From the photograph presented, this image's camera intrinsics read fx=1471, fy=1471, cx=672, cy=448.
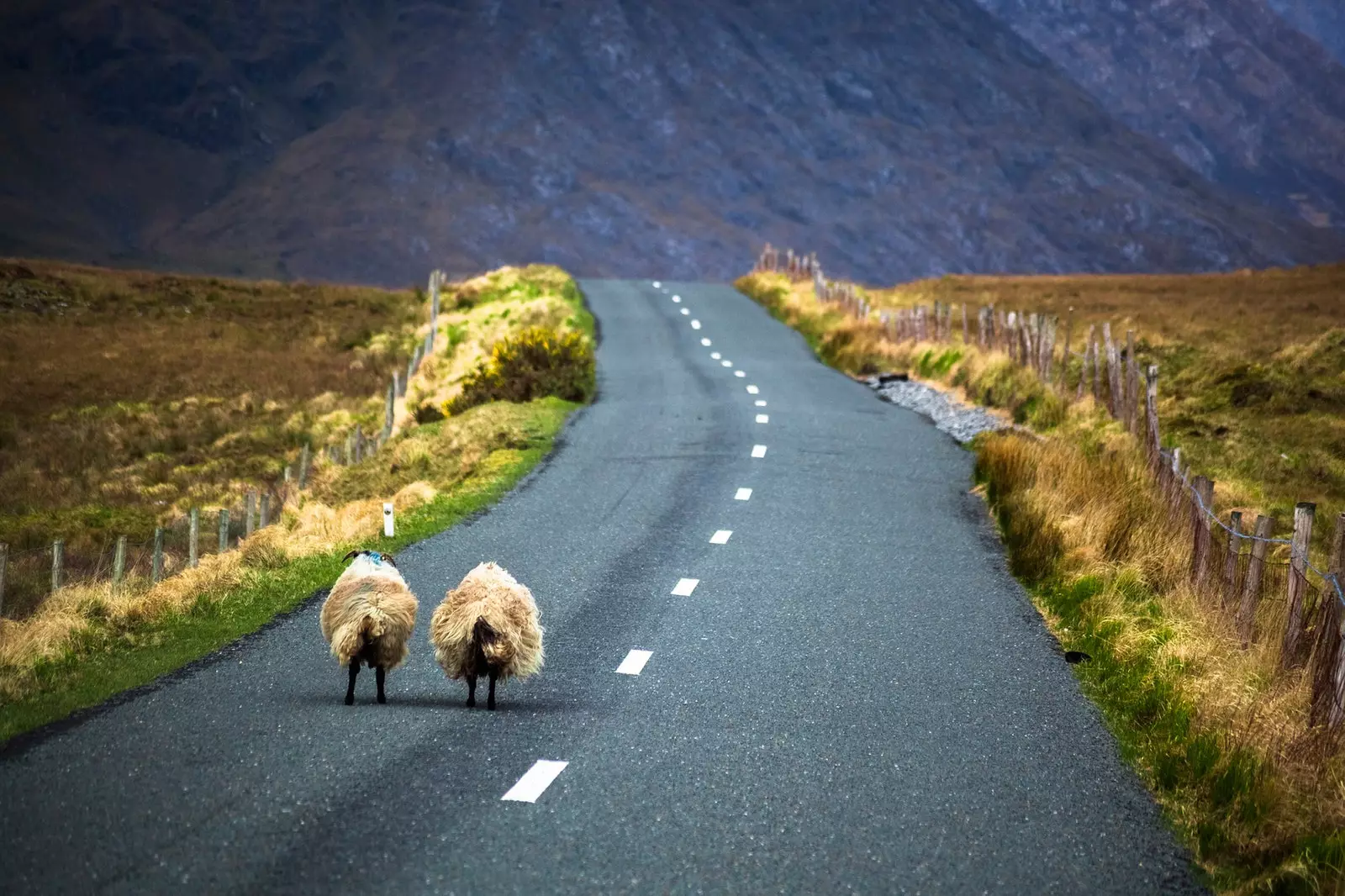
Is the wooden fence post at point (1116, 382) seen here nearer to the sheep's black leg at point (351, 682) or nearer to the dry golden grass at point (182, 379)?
the dry golden grass at point (182, 379)

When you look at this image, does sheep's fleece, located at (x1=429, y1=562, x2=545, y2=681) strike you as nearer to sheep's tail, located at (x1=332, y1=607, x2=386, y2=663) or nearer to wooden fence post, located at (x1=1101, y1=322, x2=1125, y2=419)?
sheep's tail, located at (x1=332, y1=607, x2=386, y2=663)

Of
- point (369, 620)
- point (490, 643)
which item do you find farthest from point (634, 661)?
point (369, 620)

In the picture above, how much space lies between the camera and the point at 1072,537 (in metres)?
14.9

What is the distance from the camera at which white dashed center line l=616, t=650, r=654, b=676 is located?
10828 millimetres

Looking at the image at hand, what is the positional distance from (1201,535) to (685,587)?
15.1 feet

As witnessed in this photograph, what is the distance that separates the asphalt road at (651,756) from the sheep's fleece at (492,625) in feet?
1.25

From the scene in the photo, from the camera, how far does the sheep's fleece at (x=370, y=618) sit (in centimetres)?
940

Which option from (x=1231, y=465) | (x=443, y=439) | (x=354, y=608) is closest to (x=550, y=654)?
(x=354, y=608)

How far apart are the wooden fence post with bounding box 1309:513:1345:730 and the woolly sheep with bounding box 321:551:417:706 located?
564cm

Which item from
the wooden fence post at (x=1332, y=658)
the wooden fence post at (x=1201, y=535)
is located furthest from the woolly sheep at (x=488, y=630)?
the wooden fence post at (x=1201, y=535)

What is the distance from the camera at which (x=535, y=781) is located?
8359 mm

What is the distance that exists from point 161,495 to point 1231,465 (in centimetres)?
2121

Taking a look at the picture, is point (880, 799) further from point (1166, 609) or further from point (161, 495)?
point (161, 495)

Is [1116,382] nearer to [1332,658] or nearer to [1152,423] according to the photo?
[1152,423]
